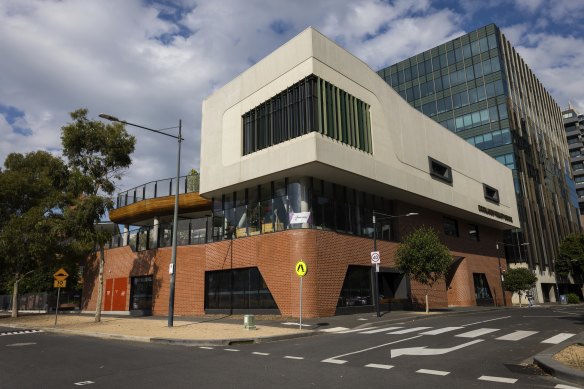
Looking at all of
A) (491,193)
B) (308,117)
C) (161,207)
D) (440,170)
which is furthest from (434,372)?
(491,193)

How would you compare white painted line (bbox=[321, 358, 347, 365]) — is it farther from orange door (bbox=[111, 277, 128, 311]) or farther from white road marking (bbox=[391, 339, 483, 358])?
orange door (bbox=[111, 277, 128, 311])

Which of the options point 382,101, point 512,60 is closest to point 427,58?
point 512,60

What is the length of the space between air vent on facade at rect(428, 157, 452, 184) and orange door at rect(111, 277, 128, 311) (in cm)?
2672

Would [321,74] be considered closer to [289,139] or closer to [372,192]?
[289,139]

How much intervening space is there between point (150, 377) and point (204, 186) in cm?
2210

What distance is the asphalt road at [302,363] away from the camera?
7.73 metres

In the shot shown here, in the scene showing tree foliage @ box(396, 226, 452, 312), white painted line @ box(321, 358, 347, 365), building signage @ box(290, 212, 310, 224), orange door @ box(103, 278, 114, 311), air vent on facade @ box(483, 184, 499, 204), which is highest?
air vent on facade @ box(483, 184, 499, 204)

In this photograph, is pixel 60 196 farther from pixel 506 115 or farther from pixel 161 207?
pixel 506 115

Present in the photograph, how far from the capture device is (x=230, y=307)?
27.3 m

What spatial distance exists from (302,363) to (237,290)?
1788cm

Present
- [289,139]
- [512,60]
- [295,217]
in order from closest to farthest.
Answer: [295,217], [289,139], [512,60]

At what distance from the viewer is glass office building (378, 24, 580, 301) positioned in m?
56.9

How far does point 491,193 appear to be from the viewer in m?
44.3

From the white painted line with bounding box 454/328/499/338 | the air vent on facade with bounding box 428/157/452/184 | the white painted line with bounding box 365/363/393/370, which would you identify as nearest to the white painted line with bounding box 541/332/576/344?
the white painted line with bounding box 454/328/499/338
